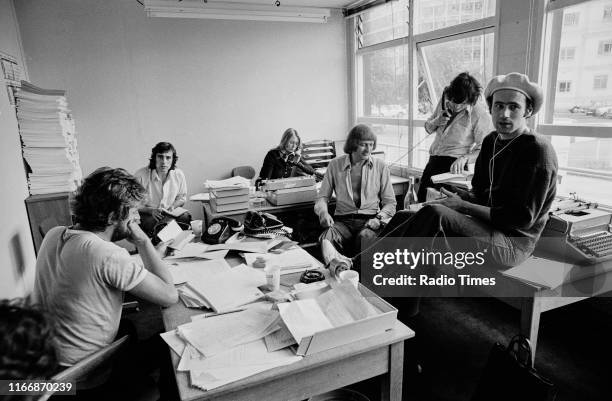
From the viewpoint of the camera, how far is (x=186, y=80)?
482 centimetres

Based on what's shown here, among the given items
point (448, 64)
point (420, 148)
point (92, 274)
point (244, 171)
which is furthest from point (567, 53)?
point (244, 171)

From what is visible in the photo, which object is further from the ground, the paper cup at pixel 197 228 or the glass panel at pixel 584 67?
the glass panel at pixel 584 67

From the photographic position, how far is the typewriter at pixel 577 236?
2.03 metres

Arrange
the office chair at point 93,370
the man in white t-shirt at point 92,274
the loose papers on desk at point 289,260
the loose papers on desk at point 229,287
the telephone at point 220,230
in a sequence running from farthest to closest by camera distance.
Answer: the telephone at point 220,230
the loose papers on desk at point 289,260
the loose papers on desk at point 229,287
the man in white t-shirt at point 92,274
the office chair at point 93,370

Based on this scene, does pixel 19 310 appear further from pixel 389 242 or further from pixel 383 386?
pixel 389 242

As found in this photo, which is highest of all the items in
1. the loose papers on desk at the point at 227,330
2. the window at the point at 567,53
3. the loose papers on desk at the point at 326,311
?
the window at the point at 567,53

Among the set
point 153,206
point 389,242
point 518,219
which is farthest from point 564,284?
point 153,206

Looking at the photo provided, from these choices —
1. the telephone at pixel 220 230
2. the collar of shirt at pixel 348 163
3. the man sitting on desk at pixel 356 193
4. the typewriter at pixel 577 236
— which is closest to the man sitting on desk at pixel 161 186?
the telephone at pixel 220 230

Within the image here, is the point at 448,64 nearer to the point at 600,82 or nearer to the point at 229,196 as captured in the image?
the point at 600,82

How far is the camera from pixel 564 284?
1.87 m

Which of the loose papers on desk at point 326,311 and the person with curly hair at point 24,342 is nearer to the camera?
the person with curly hair at point 24,342

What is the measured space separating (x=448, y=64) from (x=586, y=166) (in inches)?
69.1

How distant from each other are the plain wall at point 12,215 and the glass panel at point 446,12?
3810 mm

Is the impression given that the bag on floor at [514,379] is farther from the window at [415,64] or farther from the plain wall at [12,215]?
the plain wall at [12,215]
